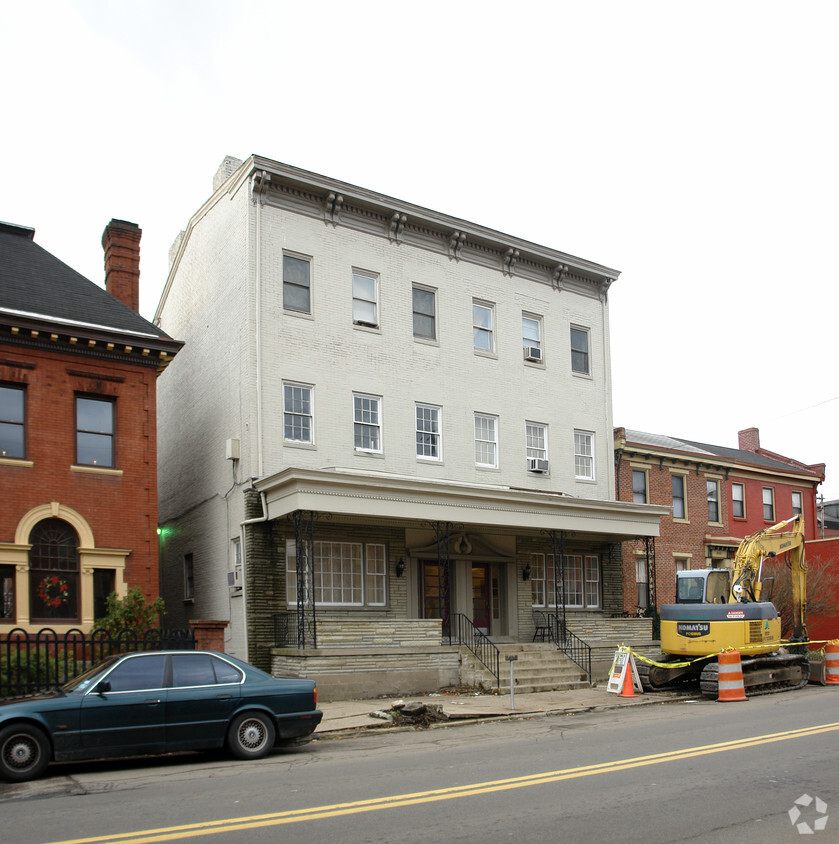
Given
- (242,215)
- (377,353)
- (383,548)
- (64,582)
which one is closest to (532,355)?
(377,353)

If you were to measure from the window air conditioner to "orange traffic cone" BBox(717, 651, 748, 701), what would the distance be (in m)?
9.09

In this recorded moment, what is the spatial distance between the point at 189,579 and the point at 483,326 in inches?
432

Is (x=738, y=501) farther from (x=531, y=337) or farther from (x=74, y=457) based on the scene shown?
(x=74, y=457)

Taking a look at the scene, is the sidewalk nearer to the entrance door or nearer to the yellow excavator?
the yellow excavator

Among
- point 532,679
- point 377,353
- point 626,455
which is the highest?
point 377,353

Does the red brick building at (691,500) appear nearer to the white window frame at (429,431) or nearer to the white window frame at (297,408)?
the white window frame at (429,431)

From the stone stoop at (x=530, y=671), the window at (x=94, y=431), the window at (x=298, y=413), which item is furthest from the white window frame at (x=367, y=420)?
the window at (x=94, y=431)

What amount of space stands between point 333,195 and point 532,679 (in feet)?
42.3

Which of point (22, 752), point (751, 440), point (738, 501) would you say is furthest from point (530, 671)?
point (751, 440)

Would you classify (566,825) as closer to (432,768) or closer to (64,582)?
(432,768)

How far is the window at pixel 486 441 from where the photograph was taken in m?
26.8

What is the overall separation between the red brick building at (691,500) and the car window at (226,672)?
19254 millimetres

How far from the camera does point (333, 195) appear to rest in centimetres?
2430

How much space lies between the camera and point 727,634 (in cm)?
2091
